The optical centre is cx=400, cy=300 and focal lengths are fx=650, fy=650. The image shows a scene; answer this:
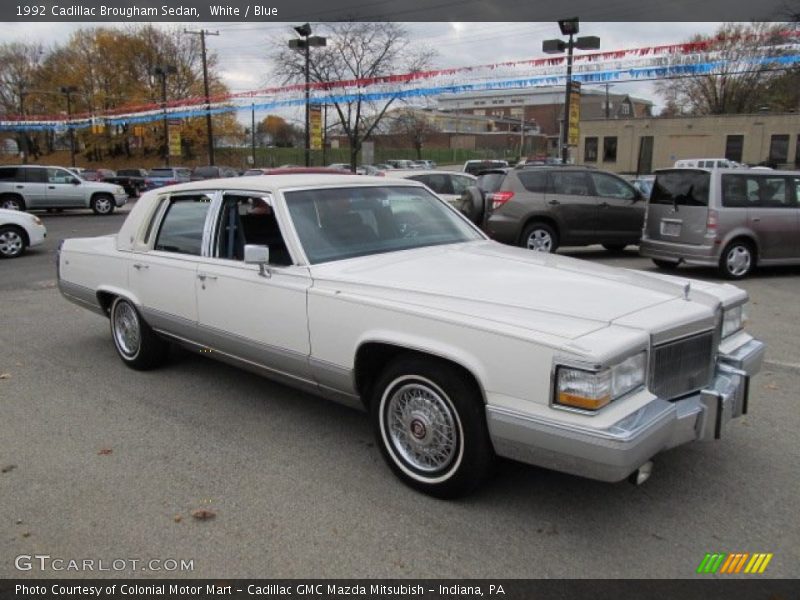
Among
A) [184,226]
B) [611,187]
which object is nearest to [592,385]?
[184,226]

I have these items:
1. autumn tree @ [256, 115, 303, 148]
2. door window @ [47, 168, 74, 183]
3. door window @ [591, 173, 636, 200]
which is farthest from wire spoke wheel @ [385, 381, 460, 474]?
autumn tree @ [256, 115, 303, 148]

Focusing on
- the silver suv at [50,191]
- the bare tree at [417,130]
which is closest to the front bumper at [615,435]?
the silver suv at [50,191]

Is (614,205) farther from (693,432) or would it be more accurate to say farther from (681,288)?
(693,432)

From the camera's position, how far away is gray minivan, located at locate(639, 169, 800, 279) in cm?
1000

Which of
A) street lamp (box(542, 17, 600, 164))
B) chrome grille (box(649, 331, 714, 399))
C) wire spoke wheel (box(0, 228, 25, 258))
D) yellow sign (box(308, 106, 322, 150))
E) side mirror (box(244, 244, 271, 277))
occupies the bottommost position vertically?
wire spoke wheel (box(0, 228, 25, 258))

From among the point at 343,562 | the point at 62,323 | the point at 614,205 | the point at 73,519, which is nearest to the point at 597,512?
the point at 343,562

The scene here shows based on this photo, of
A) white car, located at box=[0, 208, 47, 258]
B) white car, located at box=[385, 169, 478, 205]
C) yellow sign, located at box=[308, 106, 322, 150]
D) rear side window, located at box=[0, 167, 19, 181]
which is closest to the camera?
white car, located at box=[0, 208, 47, 258]

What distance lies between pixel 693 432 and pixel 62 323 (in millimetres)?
Result: 7046

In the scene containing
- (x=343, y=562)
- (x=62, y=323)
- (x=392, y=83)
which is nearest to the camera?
(x=343, y=562)

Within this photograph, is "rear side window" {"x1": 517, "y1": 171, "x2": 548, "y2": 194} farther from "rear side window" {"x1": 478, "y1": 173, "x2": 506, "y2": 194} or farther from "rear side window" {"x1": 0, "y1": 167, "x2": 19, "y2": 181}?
"rear side window" {"x1": 0, "y1": 167, "x2": 19, "y2": 181}

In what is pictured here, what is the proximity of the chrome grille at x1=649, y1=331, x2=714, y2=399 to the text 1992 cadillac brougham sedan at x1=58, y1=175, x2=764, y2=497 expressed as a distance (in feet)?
0.04

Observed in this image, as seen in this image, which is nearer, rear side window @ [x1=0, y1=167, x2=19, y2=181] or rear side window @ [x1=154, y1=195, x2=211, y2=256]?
rear side window @ [x1=154, y1=195, x2=211, y2=256]

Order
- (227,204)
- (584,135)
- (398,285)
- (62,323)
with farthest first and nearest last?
(584,135)
(62,323)
(227,204)
(398,285)

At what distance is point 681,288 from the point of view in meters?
3.74
